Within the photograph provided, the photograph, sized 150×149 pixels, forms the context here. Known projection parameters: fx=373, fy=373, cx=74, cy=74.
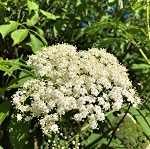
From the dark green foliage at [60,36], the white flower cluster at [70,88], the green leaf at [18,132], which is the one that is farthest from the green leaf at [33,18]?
the green leaf at [18,132]

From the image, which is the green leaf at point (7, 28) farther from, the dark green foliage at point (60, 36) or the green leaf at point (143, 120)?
the green leaf at point (143, 120)

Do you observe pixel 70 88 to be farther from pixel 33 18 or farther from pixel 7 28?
pixel 33 18

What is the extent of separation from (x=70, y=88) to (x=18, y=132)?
1.55 feet

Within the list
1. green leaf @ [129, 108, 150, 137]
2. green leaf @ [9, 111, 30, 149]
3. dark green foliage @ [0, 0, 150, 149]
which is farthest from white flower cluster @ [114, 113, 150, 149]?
green leaf @ [9, 111, 30, 149]

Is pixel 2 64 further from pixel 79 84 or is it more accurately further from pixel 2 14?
pixel 2 14

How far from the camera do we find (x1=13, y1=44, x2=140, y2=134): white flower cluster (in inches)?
93.0

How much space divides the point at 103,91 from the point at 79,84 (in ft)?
0.77

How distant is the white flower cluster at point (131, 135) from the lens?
3248 mm

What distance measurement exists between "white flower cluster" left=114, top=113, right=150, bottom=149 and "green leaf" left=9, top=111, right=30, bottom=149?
1181 mm

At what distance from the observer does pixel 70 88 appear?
241 centimetres

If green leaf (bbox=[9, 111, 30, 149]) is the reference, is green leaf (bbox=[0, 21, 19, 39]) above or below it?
above

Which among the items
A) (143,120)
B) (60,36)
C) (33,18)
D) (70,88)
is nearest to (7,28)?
(33,18)

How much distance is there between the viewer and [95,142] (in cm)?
362

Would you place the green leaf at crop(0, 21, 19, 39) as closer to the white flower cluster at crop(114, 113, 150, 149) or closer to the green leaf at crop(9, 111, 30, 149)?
the green leaf at crop(9, 111, 30, 149)
